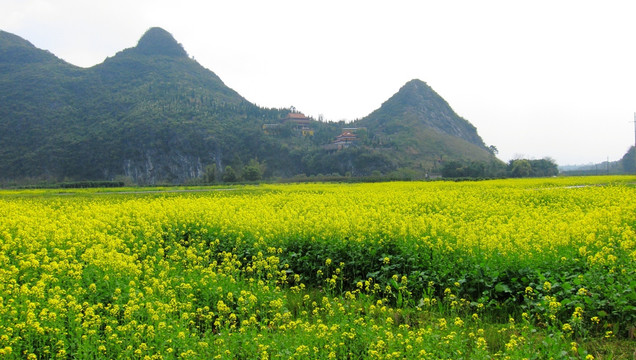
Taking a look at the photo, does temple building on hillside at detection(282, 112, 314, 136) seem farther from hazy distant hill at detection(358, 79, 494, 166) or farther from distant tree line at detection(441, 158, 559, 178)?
distant tree line at detection(441, 158, 559, 178)

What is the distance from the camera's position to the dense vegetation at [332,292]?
4.38 metres

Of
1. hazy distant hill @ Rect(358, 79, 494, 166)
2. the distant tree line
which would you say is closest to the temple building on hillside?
hazy distant hill @ Rect(358, 79, 494, 166)

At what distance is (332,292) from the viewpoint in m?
7.23

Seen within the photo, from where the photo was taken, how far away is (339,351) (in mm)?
4469

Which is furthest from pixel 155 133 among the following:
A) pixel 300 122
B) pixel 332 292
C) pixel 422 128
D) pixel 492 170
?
pixel 332 292

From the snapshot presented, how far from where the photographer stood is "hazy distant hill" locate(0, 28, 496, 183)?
196 feet

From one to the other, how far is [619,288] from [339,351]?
3.54m

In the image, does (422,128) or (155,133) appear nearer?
(155,133)

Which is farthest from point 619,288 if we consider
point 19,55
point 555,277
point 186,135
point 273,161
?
point 19,55

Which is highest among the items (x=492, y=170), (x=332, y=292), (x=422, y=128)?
(x=422, y=128)

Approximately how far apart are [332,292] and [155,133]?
209 ft

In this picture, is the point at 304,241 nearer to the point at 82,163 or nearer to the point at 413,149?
the point at 82,163

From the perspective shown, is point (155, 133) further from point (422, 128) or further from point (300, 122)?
point (422, 128)

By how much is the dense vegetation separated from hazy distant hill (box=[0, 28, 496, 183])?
1646 inches
